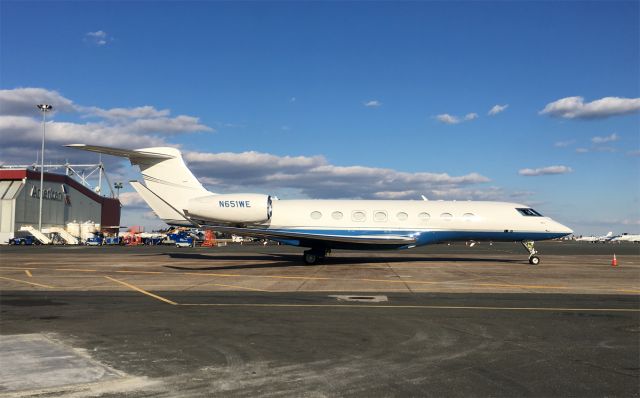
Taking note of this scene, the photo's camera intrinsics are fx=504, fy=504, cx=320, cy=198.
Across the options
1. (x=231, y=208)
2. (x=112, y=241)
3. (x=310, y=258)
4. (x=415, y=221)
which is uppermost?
(x=231, y=208)

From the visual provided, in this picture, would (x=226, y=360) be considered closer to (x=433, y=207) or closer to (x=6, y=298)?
(x=6, y=298)

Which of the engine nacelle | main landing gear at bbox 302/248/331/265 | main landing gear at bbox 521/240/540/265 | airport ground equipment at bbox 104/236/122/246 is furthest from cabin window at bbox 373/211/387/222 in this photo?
airport ground equipment at bbox 104/236/122/246

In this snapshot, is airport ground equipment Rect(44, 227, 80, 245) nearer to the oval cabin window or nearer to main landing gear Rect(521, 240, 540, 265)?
the oval cabin window

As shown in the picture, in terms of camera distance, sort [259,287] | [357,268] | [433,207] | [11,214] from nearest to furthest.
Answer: [259,287]
[357,268]
[433,207]
[11,214]

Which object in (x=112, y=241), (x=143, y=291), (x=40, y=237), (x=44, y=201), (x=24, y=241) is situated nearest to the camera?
(x=143, y=291)

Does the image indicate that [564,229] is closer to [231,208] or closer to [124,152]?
[231,208]

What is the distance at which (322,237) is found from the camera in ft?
77.9

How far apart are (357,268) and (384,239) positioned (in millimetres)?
1968

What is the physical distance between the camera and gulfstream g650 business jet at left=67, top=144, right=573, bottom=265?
23.6 meters

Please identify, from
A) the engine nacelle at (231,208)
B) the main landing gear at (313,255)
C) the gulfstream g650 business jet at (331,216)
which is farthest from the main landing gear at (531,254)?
the engine nacelle at (231,208)

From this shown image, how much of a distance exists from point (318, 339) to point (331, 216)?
53.8 feet

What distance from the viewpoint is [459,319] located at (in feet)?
32.9

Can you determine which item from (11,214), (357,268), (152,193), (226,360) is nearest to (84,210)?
(11,214)

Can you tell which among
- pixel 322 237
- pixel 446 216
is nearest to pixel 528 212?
pixel 446 216
